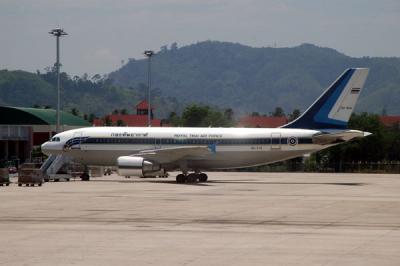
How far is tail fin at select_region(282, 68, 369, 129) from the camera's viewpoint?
61.2m

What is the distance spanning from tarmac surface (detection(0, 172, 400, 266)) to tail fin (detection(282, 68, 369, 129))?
1506 centimetres

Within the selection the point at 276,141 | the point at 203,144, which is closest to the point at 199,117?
the point at 203,144

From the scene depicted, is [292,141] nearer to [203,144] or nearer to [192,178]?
[203,144]

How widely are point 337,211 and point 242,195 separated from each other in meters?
10.9

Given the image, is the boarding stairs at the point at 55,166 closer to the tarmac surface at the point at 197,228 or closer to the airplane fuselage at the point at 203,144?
the airplane fuselage at the point at 203,144

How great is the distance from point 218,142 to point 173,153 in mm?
3385

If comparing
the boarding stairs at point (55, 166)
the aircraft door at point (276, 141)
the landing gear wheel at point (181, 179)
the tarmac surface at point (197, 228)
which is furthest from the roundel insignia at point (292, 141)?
→ the boarding stairs at point (55, 166)

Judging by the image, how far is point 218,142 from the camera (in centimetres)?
6156

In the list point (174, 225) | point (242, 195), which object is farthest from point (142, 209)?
point (242, 195)

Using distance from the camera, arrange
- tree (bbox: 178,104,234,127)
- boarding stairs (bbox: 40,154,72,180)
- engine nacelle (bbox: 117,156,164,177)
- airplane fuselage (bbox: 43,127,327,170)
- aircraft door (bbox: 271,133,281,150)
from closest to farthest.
Answer: engine nacelle (bbox: 117,156,164,177) < aircraft door (bbox: 271,133,281,150) < airplane fuselage (bbox: 43,127,327,170) < boarding stairs (bbox: 40,154,72,180) < tree (bbox: 178,104,234,127)

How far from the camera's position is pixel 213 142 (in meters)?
61.7

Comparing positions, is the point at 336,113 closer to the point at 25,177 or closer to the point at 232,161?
the point at 232,161

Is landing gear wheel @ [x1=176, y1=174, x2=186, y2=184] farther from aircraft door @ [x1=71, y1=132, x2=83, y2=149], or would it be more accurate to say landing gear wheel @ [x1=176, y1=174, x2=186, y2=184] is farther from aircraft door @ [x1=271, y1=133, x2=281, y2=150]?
aircraft door @ [x1=71, y1=132, x2=83, y2=149]

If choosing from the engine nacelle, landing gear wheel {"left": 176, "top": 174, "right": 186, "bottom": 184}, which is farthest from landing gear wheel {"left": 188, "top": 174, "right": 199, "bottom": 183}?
the engine nacelle
